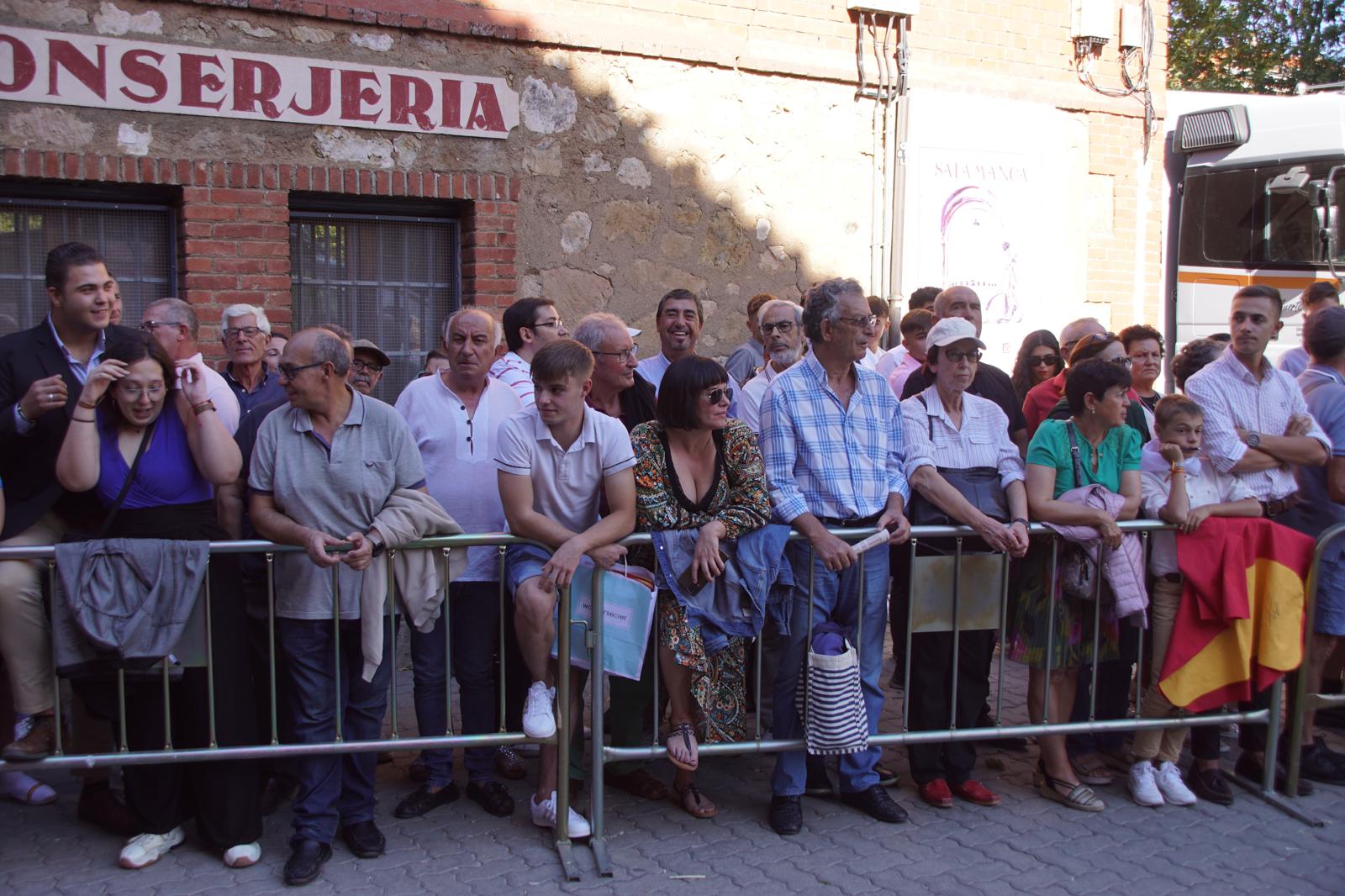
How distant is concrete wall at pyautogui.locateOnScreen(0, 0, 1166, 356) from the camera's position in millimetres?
6617

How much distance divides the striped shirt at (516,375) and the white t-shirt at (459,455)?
0.73ft

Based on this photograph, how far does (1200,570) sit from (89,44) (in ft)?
20.0

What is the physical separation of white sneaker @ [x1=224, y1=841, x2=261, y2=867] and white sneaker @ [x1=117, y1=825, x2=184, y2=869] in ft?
0.75

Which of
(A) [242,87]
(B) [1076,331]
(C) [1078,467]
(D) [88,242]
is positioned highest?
(A) [242,87]

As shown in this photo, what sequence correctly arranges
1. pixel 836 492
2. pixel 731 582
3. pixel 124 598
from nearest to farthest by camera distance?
pixel 124 598 < pixel 731 582 < pixel 836 492

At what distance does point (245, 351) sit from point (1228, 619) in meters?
4.30

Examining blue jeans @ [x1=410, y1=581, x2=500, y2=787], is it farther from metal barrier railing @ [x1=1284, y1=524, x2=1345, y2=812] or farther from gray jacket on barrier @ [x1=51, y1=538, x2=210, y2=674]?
metal barrier railing @ [x1=1284, y1=524, x2=1345, y2=812]

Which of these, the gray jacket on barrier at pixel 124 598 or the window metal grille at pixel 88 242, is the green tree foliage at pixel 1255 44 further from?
the gray jacket on barrier at pixel 124 598

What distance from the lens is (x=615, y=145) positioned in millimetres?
7758

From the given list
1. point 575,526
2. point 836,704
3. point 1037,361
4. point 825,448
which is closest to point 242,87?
point 575,526

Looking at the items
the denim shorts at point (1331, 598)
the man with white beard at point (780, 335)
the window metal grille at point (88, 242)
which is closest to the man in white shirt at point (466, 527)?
the man with white beard at point (780, 335)

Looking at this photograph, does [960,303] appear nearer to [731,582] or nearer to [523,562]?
[731,582]

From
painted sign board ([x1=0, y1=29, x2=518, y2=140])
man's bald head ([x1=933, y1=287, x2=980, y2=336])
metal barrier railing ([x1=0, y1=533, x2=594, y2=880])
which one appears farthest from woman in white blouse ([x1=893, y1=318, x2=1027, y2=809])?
painted sign board ([x1=0, y1=29, x2=518, y2=140])

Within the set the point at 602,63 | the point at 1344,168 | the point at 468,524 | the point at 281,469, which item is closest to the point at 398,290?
the point at 602,63
